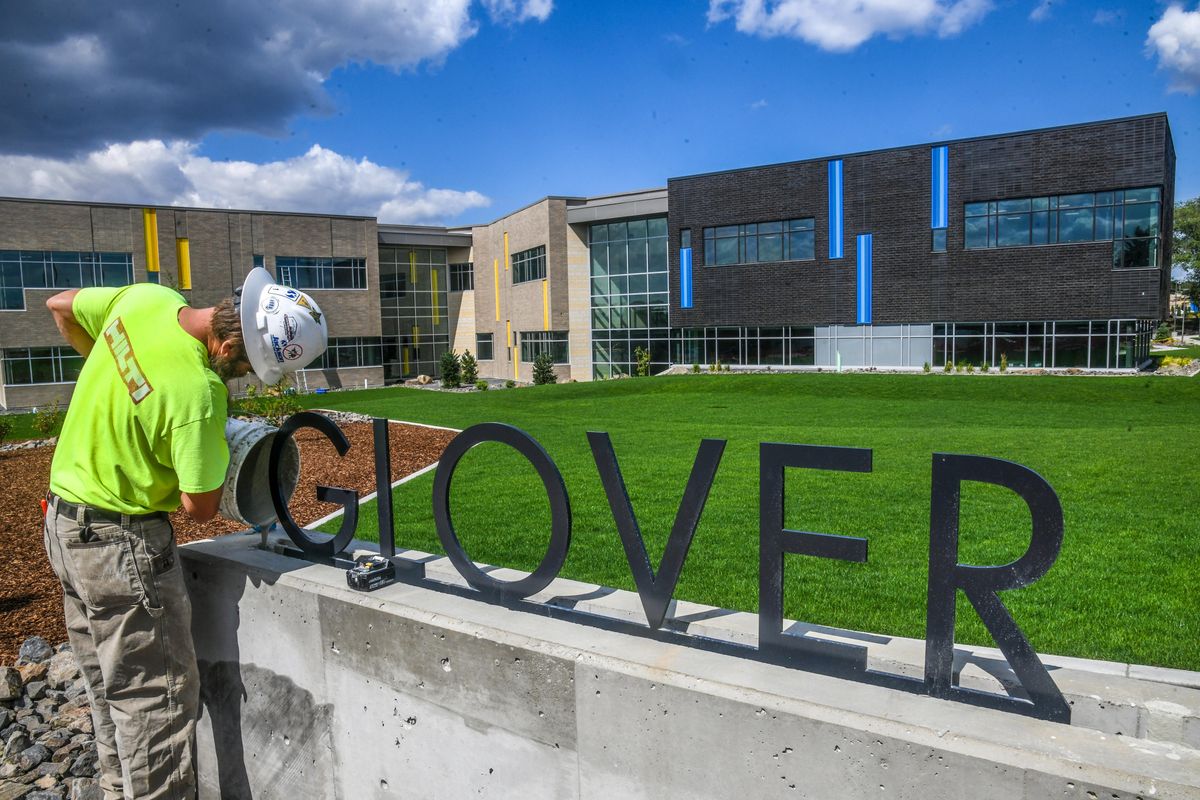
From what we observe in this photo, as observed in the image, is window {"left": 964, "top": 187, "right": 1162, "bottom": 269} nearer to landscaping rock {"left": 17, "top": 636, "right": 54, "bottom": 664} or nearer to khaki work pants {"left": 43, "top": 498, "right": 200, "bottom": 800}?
landscaping rock {"left": 17, "top": 636, "right": 54, "bottom": 664}

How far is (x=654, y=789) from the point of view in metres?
2.74

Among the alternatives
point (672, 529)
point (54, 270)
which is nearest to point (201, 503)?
point (672, 529)

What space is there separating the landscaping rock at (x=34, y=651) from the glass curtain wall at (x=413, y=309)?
46.0 metres

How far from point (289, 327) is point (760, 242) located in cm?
3782

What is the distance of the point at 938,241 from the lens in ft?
116

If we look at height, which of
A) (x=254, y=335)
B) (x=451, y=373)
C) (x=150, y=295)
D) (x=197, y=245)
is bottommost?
(x=451, y=373)

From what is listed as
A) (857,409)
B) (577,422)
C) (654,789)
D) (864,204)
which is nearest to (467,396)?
(577,422)

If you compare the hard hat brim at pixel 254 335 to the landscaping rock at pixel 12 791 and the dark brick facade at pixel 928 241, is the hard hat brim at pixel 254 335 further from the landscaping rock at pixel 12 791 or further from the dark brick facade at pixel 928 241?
the dark brick facade at pixel 928 241

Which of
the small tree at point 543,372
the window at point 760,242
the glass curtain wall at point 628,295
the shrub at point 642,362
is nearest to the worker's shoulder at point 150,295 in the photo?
the window at point 760,242

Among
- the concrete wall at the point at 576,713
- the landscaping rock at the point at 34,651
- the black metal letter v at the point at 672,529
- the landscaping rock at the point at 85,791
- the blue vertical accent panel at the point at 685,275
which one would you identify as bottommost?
the landscaping rock at the point at 85,791

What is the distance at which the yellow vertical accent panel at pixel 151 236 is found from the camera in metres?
40.6

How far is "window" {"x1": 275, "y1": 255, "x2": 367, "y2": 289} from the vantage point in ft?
147

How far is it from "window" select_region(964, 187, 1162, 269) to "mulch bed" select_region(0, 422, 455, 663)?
2744cm

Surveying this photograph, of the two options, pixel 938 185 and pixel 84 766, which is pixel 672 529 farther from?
pixel 938 185
